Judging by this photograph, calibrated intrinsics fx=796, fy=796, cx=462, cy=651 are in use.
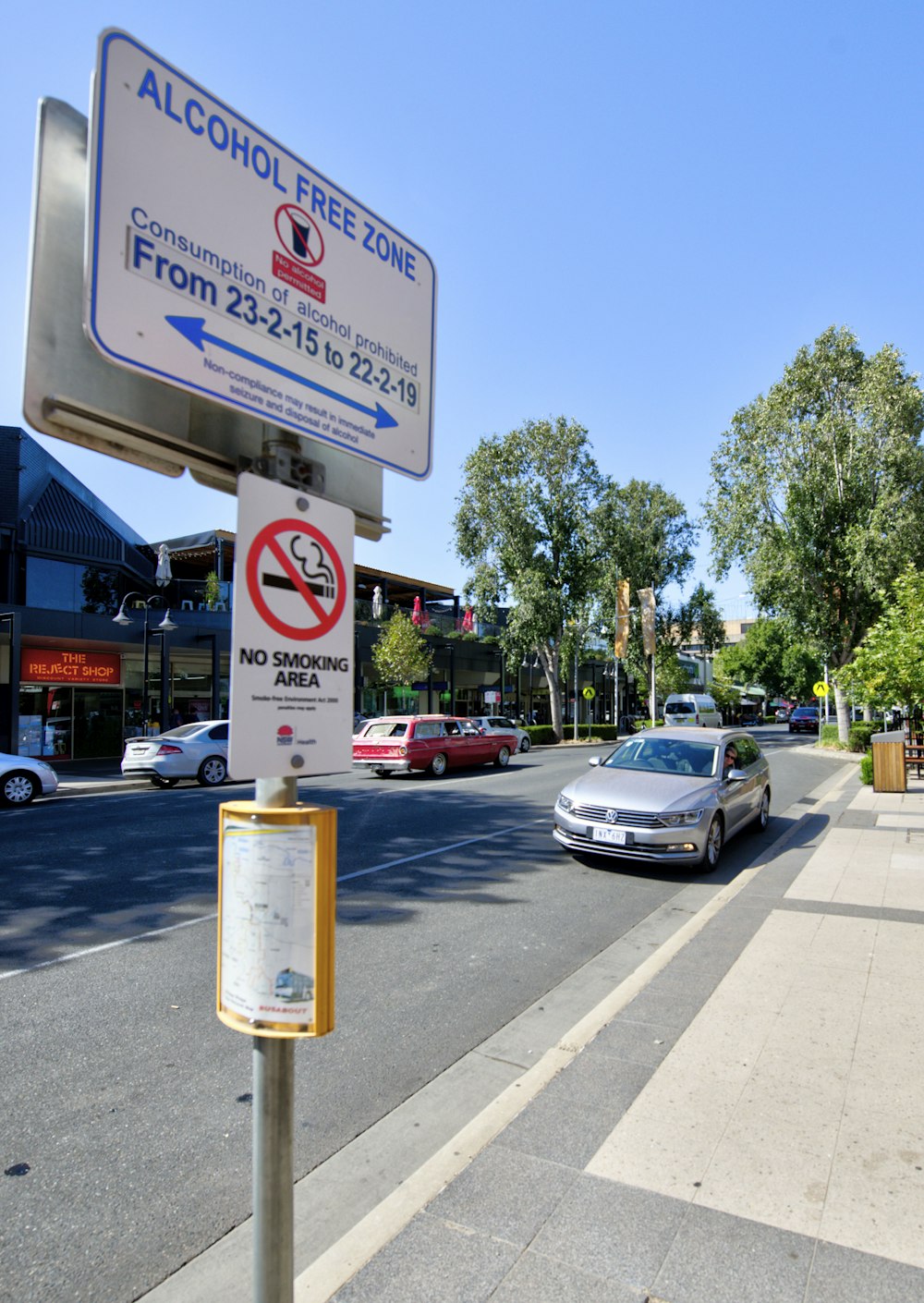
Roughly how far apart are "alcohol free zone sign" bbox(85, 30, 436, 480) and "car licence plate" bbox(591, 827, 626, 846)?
23.3 ft

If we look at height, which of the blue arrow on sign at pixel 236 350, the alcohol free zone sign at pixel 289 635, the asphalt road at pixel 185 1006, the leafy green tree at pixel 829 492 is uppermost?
the leafy green tree at pixel 829 492

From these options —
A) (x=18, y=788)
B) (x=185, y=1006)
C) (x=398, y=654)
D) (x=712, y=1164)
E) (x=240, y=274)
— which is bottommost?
(x=185, y=1006)

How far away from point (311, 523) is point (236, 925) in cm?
91

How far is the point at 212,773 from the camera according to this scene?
18.3 meters

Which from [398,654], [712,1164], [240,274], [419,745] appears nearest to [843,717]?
[398,654]

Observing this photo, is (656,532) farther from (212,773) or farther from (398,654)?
(212,773)

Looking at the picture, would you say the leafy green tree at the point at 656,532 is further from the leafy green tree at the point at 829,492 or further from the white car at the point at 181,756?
the white car at the point at 181,756

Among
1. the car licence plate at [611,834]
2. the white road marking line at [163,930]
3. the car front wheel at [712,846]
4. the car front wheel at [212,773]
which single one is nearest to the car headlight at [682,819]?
the car front wheel at [712,846]

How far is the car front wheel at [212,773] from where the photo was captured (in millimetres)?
18109

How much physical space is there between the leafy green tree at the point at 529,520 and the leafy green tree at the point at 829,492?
919 centimetres

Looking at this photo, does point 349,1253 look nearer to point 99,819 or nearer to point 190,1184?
point 190,1184

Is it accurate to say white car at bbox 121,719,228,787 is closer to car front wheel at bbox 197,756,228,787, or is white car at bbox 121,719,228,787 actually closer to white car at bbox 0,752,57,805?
car front wheel at bbox 197,756,228,787

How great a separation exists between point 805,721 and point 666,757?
45.1m

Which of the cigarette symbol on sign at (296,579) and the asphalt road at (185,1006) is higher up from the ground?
the cigarette symbol on sign at (296,579)
